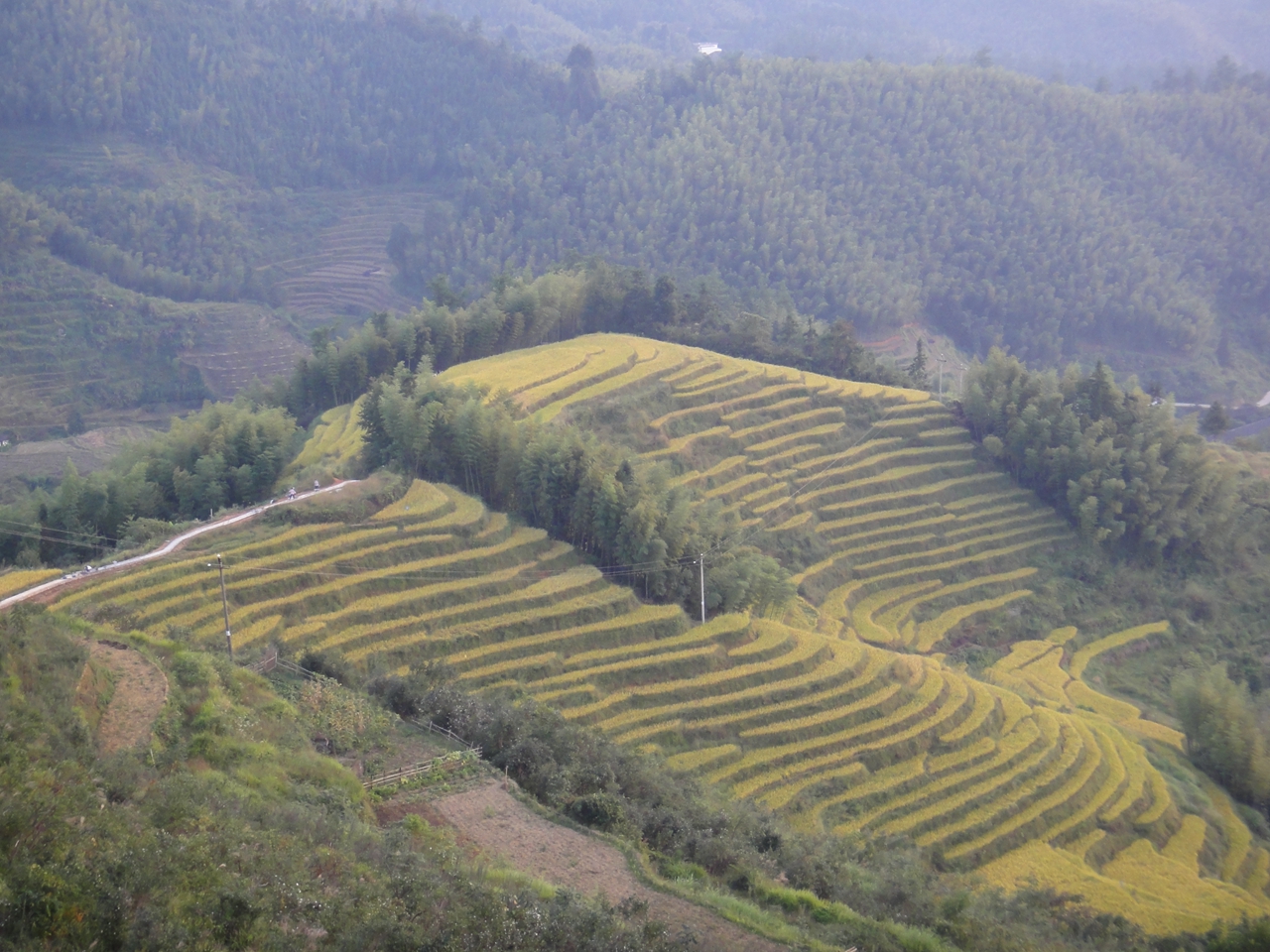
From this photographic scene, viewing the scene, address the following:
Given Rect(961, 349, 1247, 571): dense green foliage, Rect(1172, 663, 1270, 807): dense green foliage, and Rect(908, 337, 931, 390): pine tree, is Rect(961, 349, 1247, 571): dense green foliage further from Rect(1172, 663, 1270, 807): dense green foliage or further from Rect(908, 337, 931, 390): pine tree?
Rect(1172, 663, 1270, 807): dense green foliage

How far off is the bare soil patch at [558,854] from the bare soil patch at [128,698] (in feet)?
10.8

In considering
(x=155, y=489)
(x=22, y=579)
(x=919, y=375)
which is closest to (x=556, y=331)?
(x=919, y=375)

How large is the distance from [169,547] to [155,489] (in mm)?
5805

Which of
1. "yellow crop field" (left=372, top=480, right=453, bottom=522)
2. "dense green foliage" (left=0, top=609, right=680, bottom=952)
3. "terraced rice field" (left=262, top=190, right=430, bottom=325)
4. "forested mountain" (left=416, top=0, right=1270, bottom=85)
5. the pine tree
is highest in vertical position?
"forested mountain" (left=416, top=0, right=1270, bottom=85)

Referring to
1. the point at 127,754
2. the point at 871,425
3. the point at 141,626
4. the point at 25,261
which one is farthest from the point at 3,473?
the point at 127,754

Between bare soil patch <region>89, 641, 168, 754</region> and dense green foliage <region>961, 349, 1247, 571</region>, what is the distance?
3062cm

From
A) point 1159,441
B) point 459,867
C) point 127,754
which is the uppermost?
point 127,754

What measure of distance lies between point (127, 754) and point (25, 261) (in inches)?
2127

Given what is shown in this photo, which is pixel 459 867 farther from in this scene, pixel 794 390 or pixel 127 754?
pixel 794 390

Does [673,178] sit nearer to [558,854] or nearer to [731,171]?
[731,171]

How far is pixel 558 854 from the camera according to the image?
1499 cm

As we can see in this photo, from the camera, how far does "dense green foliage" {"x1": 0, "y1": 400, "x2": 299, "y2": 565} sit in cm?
2633

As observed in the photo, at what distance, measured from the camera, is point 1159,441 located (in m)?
39.0

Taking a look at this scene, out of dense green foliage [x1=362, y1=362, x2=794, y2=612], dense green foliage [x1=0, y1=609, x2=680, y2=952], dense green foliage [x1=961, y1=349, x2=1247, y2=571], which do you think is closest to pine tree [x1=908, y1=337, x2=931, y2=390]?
dense green foliage [x1=961, y1=349, x2=1247, y2=571]
